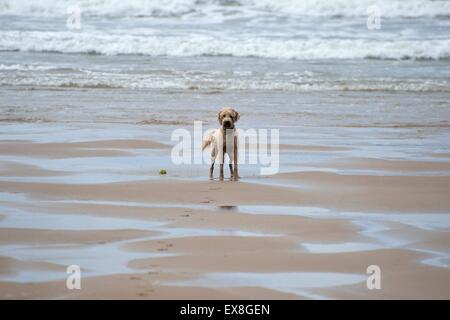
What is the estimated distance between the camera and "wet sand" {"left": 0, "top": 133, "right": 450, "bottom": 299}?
545 centimetres

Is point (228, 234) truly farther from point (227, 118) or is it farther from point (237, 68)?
point (237, 68)

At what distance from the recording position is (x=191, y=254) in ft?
20.1

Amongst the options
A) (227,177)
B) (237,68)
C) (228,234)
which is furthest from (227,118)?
(237,68)

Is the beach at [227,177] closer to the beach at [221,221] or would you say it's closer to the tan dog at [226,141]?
the beach at [221,221]

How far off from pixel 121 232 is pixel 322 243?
159cm

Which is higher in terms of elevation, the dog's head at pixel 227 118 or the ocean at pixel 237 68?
the ocean at pixel 237 68

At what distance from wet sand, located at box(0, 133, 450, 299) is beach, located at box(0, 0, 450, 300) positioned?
0.07 ft

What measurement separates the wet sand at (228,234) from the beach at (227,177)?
0.8 inches

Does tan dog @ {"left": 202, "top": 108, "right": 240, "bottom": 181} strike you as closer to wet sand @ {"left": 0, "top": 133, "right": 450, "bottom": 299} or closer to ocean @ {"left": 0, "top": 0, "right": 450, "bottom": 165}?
wet sand @ {"left": 0, "top": 133, "right": 450, "bottom": 299}

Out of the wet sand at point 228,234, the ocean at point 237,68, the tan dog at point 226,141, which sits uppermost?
the ocean at point 237,68

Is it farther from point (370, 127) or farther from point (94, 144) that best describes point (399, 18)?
point (94, 144)

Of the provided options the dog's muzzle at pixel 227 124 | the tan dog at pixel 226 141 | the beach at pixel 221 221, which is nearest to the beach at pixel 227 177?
the beach at pixel 221 221

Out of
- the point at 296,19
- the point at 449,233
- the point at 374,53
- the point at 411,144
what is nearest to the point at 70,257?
the point at 449,233

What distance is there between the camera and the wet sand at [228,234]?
215 inches
